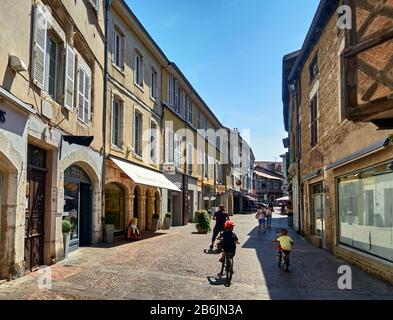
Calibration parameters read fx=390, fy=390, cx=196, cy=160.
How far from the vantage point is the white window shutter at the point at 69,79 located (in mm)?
9875

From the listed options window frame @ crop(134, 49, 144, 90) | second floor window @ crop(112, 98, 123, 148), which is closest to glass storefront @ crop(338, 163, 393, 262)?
second floor window @ crop(112, 98, 123, 148)

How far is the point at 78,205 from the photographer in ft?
39.1

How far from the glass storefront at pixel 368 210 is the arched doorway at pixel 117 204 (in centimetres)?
847

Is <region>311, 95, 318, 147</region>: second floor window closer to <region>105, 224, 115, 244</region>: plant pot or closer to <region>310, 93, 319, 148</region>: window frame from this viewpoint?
<region>310, 93, 319, 148</region>: window frame

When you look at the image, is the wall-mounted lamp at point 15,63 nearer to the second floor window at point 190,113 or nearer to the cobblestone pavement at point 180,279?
the cobblestone pavement at point 180,279

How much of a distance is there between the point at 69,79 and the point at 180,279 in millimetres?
5805

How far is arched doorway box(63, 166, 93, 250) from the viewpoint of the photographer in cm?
1091

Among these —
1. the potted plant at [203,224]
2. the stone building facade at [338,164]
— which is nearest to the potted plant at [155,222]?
the potted plant at [203,224]

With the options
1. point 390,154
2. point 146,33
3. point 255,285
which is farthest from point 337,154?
point 146,33

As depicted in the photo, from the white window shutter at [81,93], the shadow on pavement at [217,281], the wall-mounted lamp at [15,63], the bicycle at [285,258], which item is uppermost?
the white window shutter at [81,93]

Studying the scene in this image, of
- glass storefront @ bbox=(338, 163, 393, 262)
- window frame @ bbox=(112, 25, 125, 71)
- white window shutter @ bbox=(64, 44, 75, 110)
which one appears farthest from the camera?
window frame @ bbox=(112, 25, 125, 71)

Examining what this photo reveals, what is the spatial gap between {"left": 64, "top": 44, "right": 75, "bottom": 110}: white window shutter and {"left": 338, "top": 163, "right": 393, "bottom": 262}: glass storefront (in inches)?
302

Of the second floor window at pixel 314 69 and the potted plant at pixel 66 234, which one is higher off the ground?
the second floor window at pixel 314 69

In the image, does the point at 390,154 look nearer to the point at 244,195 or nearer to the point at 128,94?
the point at 128,94
